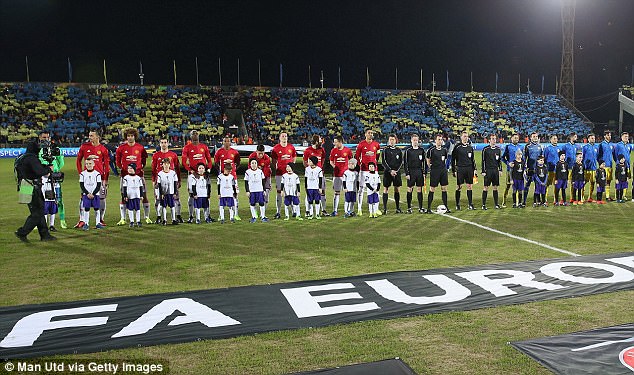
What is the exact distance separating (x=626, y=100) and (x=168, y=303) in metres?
58.9

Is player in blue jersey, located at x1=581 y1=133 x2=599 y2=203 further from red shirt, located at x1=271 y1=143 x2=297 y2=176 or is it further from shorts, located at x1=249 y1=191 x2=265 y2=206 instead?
shorts, located at x1=249 y1=191 x2=265 y2=206

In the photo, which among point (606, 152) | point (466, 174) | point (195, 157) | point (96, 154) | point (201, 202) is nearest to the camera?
point (96, 154)

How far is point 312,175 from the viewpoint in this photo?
11.7m

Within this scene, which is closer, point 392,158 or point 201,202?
point 201,202

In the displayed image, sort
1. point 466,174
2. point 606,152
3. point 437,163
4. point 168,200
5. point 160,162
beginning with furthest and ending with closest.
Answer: point 606,152 < point 466,174 < point 437,163 < point 160,162 < point 168,200

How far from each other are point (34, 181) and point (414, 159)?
353 inches

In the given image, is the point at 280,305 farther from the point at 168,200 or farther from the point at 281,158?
the point at 281,158

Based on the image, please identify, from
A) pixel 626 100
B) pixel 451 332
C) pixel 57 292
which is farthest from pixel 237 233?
pixel 626 100

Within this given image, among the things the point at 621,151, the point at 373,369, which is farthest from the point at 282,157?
the point at 621,151

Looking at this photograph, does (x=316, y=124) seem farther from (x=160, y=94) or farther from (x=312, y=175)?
(x=312, y=175)

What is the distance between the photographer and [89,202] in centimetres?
1056

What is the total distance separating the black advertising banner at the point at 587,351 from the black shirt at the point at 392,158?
26.3ft

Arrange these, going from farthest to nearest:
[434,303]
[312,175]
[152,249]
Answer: [312,175], [152,249], [434,303]

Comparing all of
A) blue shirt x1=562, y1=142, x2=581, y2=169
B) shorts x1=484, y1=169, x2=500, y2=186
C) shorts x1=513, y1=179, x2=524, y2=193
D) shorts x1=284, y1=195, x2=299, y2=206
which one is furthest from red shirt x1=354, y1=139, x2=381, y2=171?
blue shirt x1=562, y1=142, x2=581, y2=169
